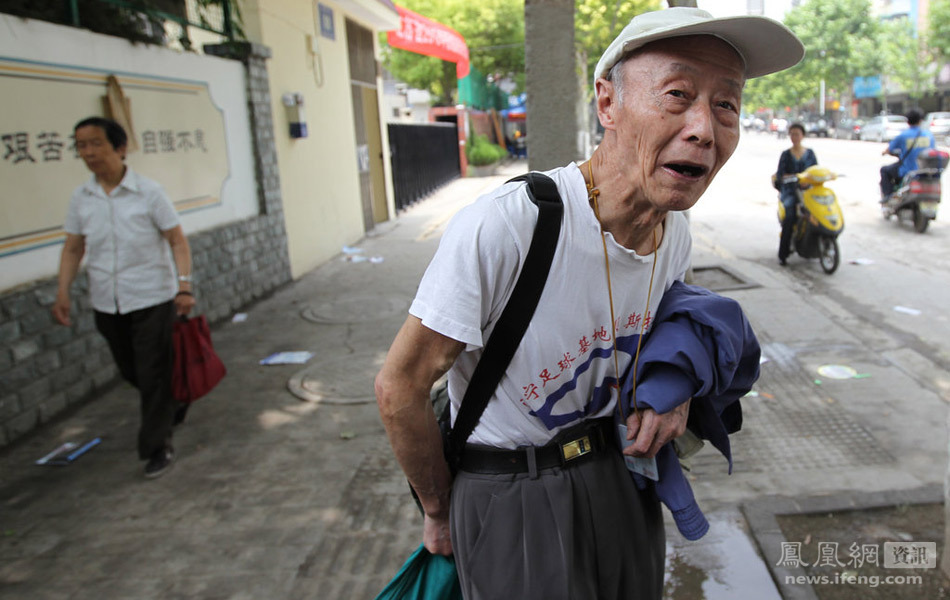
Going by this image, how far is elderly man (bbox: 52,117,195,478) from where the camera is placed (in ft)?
12.2

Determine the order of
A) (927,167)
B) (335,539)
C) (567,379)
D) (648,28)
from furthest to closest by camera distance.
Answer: (927,167) < (335,539) < (567,379) < (648,28)

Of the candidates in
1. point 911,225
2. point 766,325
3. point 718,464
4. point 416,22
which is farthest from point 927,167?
point 416,22

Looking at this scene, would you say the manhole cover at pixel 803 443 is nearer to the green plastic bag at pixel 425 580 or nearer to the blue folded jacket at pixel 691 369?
the blue folded jacket at pixel 691 369

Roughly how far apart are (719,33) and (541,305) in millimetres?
629

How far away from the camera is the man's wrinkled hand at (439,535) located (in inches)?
65.6

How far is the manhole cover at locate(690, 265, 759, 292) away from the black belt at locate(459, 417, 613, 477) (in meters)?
5.87

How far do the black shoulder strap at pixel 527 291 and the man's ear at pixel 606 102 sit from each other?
19 centimetres

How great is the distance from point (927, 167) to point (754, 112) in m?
81.1

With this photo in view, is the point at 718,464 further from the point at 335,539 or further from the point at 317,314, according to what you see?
the point at 317,314

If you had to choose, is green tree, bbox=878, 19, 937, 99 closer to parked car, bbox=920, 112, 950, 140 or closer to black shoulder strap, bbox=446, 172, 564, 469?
parked car, bbox=920, 112, 950, 140

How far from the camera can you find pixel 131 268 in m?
3.74

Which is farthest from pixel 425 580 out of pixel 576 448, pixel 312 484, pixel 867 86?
pixel 867 86

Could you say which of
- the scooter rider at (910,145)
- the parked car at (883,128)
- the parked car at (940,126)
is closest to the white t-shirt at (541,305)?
the scooter rider at (910,145)

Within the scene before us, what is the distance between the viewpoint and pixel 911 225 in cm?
1072
